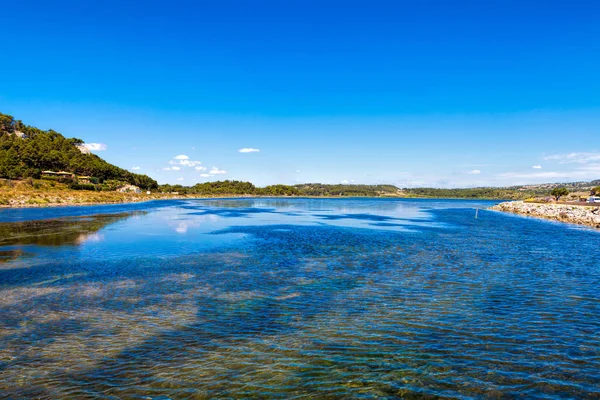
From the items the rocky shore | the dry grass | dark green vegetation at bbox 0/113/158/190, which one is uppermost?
dark green vegetation at bbox 0/113/158/190

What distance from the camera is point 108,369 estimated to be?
988cm

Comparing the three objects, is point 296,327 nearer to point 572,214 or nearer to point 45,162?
point 572,214

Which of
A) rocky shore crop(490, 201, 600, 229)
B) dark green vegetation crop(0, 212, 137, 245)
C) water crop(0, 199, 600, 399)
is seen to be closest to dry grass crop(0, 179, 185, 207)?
dark green vegetation crop(0, 212, 137, 245)

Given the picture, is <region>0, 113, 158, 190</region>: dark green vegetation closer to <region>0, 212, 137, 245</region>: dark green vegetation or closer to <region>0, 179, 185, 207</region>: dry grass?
<region>0, 179, 185, 207</region>: dry grass

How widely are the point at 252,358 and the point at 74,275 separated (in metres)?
16.4

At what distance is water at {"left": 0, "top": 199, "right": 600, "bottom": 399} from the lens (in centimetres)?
927

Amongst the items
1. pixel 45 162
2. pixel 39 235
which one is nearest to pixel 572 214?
pixel 39 235

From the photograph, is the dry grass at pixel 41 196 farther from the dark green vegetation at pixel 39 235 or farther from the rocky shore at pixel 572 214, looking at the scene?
the rocky shore at pixel 572 214

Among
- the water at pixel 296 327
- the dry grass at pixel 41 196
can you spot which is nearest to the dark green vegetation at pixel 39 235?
the water at pixel 296 327

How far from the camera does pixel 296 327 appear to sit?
43.7ft

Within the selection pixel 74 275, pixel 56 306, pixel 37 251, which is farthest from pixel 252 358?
pixel 37 251

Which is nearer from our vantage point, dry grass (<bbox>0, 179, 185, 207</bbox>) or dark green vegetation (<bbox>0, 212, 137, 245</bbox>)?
dark green vegetation (<bbox>0, 212, 137, 245</bbox>)

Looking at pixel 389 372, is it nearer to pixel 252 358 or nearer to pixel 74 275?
pixel 252 358

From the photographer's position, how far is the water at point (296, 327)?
9266mm
